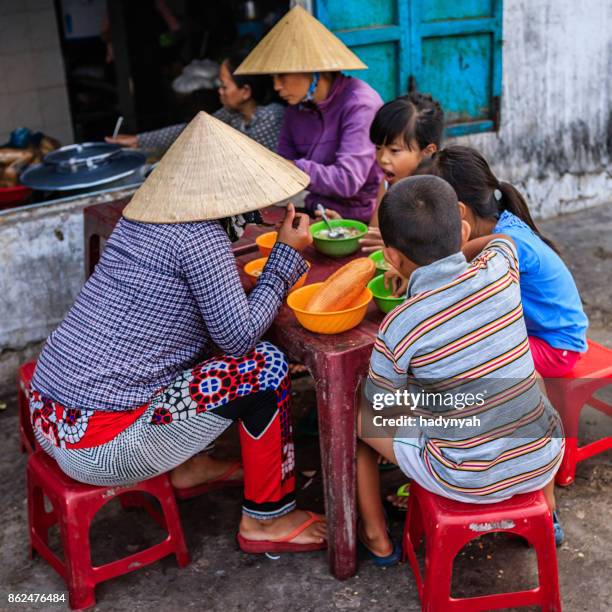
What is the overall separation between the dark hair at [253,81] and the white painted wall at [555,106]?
1299 mm

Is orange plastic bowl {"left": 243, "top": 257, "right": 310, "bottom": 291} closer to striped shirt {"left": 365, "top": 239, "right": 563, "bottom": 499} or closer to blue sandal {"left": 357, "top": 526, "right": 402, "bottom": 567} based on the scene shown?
striped shirt {"left": 365, "top": 239, "right": 563, "bottom": 499}

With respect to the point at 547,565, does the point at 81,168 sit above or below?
above

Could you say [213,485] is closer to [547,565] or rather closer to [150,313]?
[150,313]

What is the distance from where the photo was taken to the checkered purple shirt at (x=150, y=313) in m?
2.42

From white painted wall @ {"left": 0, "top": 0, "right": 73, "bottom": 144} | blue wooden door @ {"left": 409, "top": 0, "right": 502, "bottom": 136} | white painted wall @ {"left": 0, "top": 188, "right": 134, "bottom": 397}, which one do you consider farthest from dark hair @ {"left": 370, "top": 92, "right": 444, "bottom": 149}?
white painted wall @ {"left": 0, "top": 0, "right": 73, "bottom": 144}

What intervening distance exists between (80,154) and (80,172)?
0.51 feet

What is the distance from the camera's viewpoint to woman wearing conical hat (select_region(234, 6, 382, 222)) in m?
3.58

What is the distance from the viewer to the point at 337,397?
2426 millimetres

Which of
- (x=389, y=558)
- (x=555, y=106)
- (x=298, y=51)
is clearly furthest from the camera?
(x=555, y=106)

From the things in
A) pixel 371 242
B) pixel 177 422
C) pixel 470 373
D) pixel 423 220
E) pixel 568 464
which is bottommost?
pixel 568 464

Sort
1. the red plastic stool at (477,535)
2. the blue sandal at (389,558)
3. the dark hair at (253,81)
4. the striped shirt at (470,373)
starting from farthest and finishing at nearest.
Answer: the dark hair at (253,81) → the blue sandal at (389,558) → the red plastic stool at (477,535) → the striped shirt at (470,373)

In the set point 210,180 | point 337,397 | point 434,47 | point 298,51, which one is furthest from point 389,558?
point 434,47

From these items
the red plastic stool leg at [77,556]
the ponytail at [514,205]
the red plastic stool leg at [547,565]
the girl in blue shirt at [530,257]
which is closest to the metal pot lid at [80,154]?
the girl in blue shirt at [530,257]

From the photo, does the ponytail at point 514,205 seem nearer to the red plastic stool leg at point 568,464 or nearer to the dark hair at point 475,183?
the dark hair at point 475,183
